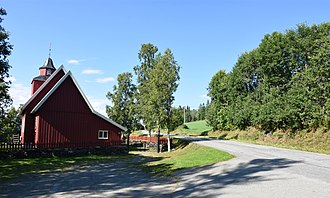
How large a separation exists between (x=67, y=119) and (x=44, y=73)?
11.5 m

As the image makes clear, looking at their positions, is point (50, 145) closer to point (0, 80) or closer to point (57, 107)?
point (57, 107)

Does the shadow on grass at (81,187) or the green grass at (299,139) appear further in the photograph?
the green grass at (299,139)

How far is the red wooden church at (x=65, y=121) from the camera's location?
25391 millimetres

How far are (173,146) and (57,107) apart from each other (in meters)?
16.8

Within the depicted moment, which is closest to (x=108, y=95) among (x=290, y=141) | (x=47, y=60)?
(x=47, y=60)

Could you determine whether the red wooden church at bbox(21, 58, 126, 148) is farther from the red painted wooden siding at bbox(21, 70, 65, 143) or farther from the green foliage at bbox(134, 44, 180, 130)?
the green foliage at bbox(134, 44, 180, 130)

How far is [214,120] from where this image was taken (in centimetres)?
5234

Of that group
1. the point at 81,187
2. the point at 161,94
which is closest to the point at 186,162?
the point at 81,187

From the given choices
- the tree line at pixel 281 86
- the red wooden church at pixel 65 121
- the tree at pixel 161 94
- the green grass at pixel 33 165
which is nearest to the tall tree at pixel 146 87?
the tree at pixel 161 94

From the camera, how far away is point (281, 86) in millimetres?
35062

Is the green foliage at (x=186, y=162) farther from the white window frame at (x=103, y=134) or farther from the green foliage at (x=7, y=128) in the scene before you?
the green foliage at (x=7, y=128)

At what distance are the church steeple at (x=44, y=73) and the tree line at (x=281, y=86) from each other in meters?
27.6

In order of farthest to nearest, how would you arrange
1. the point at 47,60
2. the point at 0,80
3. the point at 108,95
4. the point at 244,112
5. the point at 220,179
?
1. the point at 108,95
2. the point at 244,112
3. the point at 47,60
4. the point at 0,80
5. the point at 220,179

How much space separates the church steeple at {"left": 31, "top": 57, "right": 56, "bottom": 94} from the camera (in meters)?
32.7
